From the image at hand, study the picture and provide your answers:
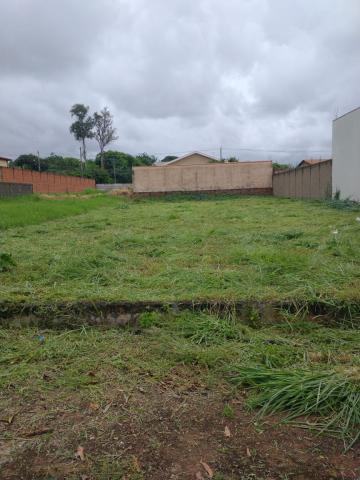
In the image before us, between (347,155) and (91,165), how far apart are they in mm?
40505

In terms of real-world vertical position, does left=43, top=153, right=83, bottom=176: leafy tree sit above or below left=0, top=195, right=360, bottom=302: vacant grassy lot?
above

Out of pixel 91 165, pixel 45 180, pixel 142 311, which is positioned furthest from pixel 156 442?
pixel 91 165

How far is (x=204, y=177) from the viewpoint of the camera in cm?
2553

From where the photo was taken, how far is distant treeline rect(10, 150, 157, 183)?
148 feet

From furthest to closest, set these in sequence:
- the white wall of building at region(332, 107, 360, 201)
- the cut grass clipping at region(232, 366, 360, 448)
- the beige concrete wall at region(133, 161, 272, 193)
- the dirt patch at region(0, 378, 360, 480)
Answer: the beige concrete wall at region(133, 161, 272, 193), the white wall of building at region(332, 107, 360, 201), the cut grass clipping at region(232, 366, 360, 448), the dirt patch at region(0, 378, 360, 480)

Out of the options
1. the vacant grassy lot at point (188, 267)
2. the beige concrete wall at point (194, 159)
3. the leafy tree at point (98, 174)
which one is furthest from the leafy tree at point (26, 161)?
the vacant grassy lot at point (188, 267)

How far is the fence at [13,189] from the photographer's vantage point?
17.2m

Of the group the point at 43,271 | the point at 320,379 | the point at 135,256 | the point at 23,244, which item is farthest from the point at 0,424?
the point at 23,244

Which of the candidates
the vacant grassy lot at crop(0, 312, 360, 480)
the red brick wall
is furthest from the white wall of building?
the red brick wall

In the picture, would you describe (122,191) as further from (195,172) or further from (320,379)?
(320,379)

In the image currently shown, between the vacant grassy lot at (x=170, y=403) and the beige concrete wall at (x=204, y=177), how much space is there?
23.1 metres

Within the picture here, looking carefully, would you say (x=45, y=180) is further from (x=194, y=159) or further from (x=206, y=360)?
(x=206, y=360)

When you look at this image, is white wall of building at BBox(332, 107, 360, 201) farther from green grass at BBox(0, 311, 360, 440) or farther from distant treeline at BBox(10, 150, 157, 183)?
distant treeline at BBox(10, 150, 157, 183)

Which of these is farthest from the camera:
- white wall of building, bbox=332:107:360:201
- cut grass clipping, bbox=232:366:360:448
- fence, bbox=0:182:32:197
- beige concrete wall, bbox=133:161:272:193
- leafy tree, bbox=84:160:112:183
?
leafy tree, bbox=84:160:112:183
